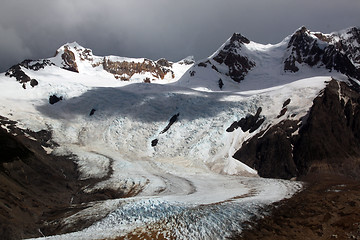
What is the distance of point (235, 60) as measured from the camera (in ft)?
593

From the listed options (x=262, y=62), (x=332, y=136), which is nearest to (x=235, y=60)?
(x=262, y=62)

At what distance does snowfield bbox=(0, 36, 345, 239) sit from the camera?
3328cm

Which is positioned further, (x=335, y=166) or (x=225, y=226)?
(x=335, y=166)

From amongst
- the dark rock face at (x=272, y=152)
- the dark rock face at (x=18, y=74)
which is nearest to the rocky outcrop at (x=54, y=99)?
the dark rock face at (x=18, y=74)

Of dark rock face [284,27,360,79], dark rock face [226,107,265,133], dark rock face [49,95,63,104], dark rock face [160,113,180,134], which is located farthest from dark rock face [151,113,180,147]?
dark rock face [284,27,360,79]

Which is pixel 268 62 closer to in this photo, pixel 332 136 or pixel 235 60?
pixel 235 60

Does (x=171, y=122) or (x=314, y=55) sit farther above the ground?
(x=314, y=55)

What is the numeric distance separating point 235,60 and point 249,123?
309ft

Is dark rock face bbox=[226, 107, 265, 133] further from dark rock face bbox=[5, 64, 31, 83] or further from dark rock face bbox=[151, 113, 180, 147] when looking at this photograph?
dark rock face bbox=[5, 64, 31, 83]

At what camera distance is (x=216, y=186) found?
62625mm

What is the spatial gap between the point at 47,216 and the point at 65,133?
181 feet

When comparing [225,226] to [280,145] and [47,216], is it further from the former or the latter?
[280,145]

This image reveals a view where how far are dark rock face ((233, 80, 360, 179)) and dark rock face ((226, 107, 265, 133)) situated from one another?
5139 mm

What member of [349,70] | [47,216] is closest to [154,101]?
[47,216]
